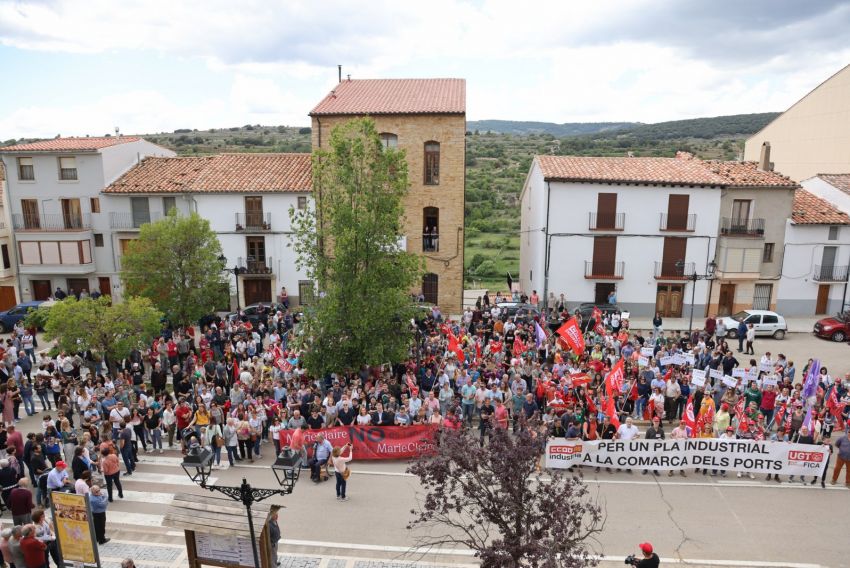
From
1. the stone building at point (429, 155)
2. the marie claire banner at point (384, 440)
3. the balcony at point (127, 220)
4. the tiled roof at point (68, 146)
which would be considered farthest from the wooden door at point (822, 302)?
the tiled roof at point (68, 146)

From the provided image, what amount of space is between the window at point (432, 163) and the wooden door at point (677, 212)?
39.7 ft

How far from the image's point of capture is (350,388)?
59.7 ft

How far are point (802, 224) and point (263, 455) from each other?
95.5ft

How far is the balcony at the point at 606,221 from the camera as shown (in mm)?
31531

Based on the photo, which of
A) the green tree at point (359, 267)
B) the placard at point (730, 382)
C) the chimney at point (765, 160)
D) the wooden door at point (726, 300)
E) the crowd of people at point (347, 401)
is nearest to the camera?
the crowd of people at point (347, 401)

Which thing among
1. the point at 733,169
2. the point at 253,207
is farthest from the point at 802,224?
the point at 253,207

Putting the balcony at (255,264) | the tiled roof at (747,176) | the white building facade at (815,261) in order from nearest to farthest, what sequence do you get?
the tiled roof at (747,176) < the white building facade at (815,261) < the balcony at (255,264)

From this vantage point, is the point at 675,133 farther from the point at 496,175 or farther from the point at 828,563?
the point at 828,563

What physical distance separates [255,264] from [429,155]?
1111 centimetres

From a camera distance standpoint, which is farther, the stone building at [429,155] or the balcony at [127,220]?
the balcony at [127,220]

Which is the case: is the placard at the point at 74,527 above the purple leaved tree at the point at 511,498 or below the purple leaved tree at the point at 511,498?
below

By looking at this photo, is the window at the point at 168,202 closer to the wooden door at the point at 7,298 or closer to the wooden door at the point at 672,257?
the wooden door at the point at 7,298

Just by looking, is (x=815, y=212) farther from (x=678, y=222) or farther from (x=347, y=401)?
(x=347, y=401)

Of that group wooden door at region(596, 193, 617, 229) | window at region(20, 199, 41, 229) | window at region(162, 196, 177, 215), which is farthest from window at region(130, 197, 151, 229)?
wooden door at region(596, 193, 617, 229)
